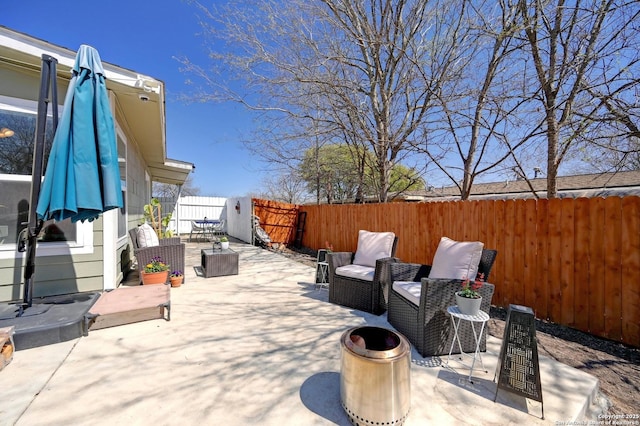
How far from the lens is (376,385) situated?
1.51 metres

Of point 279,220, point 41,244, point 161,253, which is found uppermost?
point 279,220

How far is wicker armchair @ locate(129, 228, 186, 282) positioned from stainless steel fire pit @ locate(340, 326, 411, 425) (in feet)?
12.4

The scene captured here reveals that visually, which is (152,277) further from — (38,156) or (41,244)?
(38,156)

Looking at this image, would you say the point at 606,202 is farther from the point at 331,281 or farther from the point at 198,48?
the point at 198,48

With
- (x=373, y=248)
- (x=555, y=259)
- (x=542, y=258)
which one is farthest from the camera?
(x=373, y=248)

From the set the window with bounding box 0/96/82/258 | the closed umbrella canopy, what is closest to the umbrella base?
the window with bounding box 0/96/82/258

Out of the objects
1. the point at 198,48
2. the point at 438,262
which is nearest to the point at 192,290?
the point at 438,262

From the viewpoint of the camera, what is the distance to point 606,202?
2.84 meters

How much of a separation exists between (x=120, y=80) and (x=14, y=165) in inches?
56.7

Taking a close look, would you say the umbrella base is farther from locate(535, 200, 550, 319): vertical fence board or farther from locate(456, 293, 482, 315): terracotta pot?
locate(535, 200, 550, 319): vertical fence board

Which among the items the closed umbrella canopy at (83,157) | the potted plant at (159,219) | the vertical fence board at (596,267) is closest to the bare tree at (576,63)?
the vertical fence board at (596,267)

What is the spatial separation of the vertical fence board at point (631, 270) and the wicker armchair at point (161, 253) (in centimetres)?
563

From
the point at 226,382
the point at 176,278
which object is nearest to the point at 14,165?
the point at 176,278

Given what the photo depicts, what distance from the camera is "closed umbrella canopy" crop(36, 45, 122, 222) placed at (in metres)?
2.38
